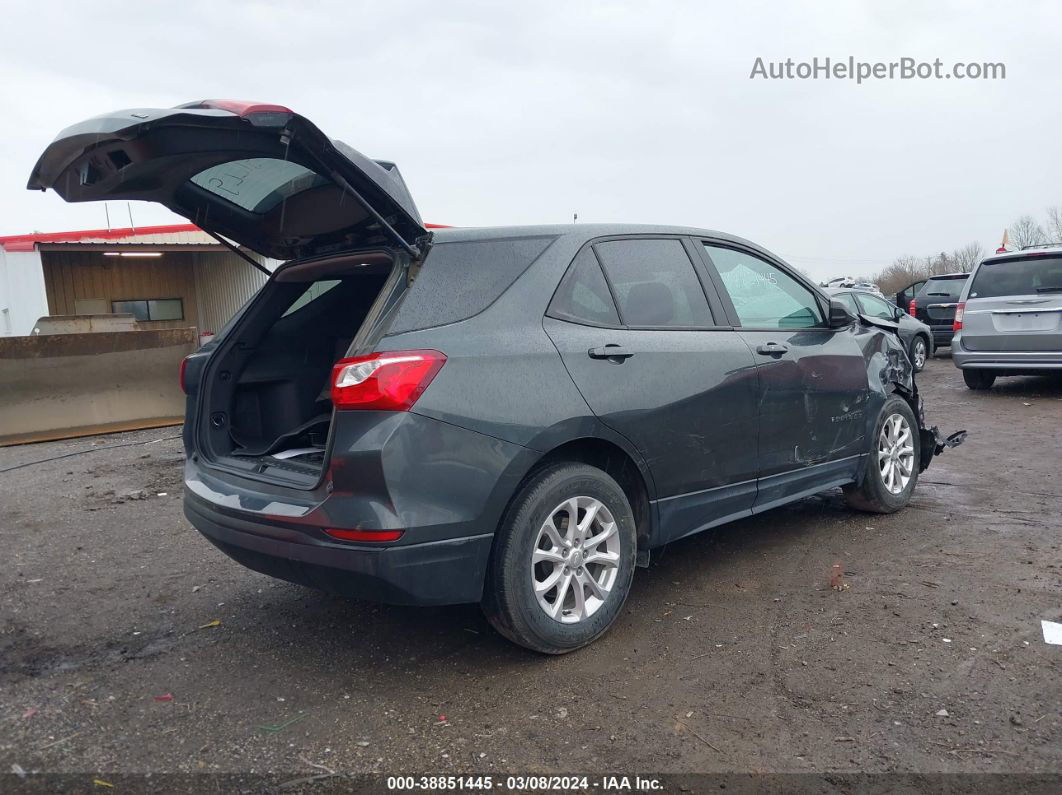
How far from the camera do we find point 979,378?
11.4m

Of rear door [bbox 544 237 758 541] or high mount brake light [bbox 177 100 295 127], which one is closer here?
high mount brake light [bbox 177 100 295 127]

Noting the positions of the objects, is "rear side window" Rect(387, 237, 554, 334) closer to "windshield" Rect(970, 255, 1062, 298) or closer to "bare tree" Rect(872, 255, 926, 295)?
"windshield" Rect(970, 255, 1062, 298)

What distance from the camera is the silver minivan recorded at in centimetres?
988

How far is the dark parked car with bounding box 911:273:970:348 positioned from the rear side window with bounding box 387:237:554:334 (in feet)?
48.4

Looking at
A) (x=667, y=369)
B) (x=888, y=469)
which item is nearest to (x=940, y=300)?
(x=888, y=469)

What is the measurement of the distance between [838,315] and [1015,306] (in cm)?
672

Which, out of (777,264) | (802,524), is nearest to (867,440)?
(802,524)

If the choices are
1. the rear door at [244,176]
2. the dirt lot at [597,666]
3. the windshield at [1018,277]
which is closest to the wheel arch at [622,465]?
the dirt lot at [597,666]

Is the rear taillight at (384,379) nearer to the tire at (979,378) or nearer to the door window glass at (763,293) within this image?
the door window glass at (763,293)

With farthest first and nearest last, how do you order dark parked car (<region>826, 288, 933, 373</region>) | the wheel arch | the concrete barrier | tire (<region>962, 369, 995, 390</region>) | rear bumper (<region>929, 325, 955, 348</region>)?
rear bumper (<region>929, 325, 955, 348</region>) → dark parked car (<region>826, 288, 933, 373</region>) → tire (<region>962, 369, 995, 390</region>) → the concrete barrier → the wheel arch

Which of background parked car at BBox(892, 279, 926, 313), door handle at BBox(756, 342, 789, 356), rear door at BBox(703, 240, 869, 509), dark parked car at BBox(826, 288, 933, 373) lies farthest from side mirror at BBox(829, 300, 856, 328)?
background parked car at BBox(892, 279, 926, 313)

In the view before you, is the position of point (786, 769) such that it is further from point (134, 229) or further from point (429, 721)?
point (134, 229)

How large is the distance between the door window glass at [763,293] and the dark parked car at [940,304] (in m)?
12.9

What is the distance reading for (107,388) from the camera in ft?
32.2
